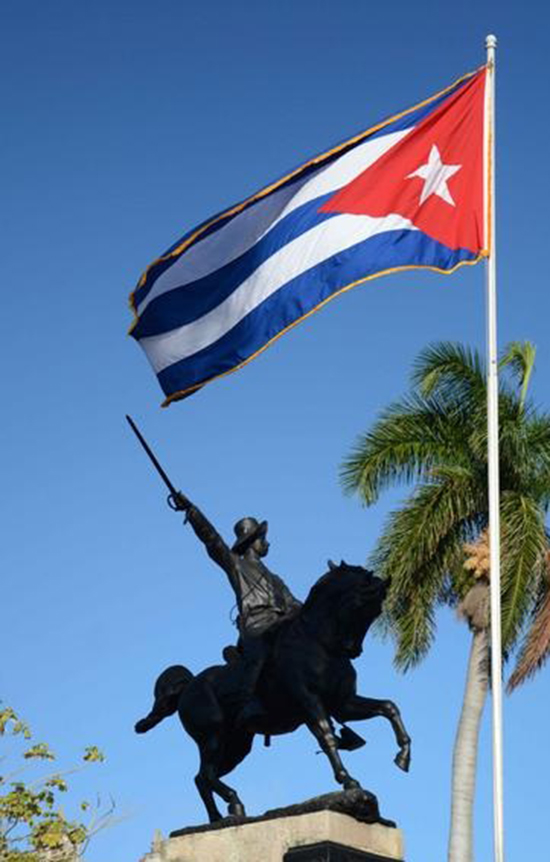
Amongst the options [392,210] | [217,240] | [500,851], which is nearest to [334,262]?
[392,210]

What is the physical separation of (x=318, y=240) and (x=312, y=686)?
13.7ft

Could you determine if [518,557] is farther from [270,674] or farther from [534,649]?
[270,674]

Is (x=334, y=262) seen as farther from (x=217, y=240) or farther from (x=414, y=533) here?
(x=414, y=533)

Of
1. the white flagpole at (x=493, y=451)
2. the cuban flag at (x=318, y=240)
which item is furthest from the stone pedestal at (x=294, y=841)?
the cuban flag at (x=318, y=240)

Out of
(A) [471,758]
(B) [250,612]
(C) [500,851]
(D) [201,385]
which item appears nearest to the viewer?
(C) [500,851]

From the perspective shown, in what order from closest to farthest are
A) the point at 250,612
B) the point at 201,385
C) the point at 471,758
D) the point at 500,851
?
the point at 500,851 → the point at 250,612 → the point at 201,385 → the point at 471,758

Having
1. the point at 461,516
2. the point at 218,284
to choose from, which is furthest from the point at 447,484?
the point at 218,284

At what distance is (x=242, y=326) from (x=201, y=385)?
0.77 meters

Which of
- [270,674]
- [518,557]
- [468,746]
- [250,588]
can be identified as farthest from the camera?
[468,746]

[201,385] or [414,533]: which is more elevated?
[414,533]

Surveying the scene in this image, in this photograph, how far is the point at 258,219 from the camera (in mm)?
16844

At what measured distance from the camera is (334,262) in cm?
1573

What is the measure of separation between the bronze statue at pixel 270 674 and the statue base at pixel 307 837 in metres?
0.19

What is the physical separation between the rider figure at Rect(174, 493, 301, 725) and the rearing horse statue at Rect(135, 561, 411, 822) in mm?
101
